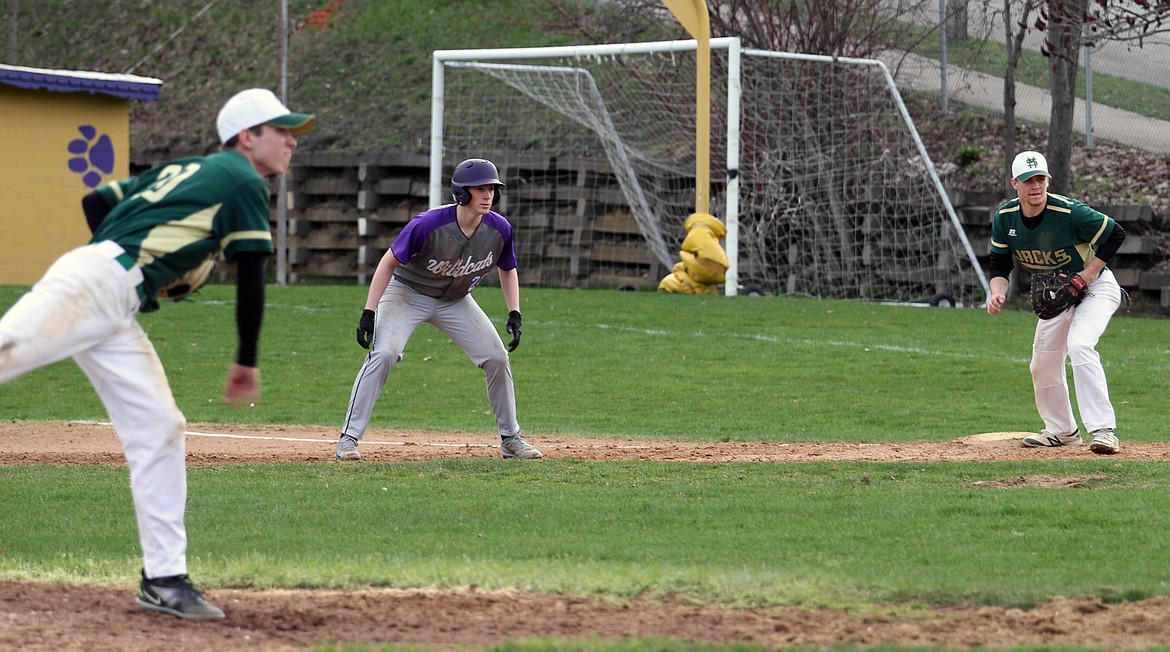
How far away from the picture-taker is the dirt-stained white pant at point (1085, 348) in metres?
10.4

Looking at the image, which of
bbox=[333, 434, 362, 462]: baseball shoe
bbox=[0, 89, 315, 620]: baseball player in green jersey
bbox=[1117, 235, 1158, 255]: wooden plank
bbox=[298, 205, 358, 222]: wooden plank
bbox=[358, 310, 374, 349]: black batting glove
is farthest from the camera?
bbox=[298, 205, 358, 222]: wooden plank

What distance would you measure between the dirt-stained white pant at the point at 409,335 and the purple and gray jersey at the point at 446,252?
0.29 feet

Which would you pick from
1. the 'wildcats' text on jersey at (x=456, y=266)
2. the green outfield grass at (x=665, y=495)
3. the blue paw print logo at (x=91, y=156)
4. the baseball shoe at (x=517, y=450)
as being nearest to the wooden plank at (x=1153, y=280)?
the green outfield grass at (x=665, y=495)

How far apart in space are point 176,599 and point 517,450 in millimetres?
4900

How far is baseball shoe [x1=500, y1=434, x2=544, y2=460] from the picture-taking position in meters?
10.3

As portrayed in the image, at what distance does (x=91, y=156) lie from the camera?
2572 cm

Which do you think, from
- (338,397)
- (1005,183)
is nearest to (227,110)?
(338,397)

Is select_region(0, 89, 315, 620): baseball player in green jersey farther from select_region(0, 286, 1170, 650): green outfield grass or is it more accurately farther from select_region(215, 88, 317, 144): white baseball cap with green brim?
select_region(0, 286, 1170, 650): green outfield grass

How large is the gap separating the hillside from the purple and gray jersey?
20648mm

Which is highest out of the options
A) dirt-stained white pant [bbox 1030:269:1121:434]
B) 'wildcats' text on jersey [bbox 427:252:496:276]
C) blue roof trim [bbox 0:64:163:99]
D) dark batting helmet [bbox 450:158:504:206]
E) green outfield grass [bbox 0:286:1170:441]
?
blue roof trim [bbox 0:64:163:99]

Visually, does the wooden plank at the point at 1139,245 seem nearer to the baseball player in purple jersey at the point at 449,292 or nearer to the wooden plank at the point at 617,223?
the wooden plank at the point at 617,223

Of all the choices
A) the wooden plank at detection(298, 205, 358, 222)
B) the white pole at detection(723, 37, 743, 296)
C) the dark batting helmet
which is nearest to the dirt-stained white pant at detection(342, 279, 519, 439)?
the dark batting helmet

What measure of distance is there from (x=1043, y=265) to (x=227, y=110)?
6.91 m

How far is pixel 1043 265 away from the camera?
10.6 meters
